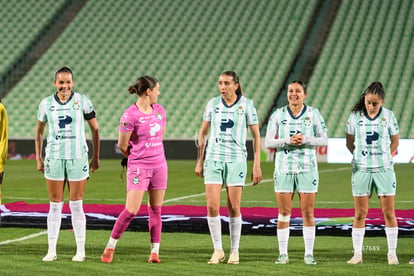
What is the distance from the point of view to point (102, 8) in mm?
35219

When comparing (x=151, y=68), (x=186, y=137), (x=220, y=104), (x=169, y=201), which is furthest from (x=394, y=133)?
(x=151, y=68)

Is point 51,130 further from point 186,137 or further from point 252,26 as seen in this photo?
point 252,26

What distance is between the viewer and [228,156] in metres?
7.82

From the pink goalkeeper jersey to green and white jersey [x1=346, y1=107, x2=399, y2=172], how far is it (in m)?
1.83

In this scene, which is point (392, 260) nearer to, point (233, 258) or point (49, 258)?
point (233, 258)

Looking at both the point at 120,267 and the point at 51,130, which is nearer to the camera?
the point at 120,267

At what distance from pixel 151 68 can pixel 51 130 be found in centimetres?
2406

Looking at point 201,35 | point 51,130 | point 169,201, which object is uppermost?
point 201,35

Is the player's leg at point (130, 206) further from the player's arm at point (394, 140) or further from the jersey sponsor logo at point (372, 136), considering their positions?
the player's arm at point (394, 140)


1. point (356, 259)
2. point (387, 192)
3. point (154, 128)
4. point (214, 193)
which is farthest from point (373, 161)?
point (154, 128)

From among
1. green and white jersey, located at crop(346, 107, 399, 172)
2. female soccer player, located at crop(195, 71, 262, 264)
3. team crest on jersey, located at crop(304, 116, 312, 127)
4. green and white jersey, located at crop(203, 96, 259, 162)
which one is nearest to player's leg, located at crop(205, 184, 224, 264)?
female soccer player, located at crop(195, 71, 262, 264)

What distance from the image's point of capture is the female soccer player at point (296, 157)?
7.73 metres

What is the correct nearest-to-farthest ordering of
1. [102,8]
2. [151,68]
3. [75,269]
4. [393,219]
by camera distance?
[75,269] < [393,219] < [151,68] < [102,8]

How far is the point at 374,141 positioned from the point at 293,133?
2.43 feet
